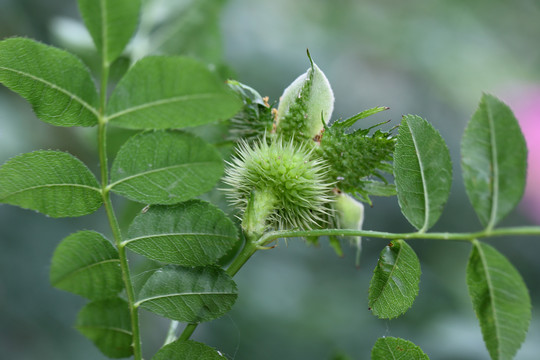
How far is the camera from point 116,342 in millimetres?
1348

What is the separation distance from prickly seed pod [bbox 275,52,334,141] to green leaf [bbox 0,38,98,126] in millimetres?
464

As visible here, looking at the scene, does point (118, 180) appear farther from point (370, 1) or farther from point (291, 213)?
point (370, 1)

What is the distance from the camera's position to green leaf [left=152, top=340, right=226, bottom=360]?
1.13 m

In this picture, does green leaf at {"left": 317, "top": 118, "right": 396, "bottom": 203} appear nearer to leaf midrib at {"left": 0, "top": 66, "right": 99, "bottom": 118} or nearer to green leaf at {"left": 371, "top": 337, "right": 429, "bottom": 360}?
green leaf at {"left": 371, "top": 337, "right": 429, "bottom": 360}

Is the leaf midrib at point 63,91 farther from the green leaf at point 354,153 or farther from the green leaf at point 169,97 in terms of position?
the green leaf at point 354,153

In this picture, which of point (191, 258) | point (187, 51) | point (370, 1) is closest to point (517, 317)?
point (191, 258)

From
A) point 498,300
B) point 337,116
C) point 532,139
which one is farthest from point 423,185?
point 532,139

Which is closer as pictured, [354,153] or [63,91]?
[63,91]

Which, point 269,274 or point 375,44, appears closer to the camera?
point 269,274

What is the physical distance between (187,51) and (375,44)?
10.5ft

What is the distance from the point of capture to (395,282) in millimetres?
1184

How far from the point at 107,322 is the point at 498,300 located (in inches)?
35.2

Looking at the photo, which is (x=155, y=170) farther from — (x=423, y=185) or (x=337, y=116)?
(x=337, y=116)

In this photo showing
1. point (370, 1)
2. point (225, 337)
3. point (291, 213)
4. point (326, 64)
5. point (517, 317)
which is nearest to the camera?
point (517, 317)
